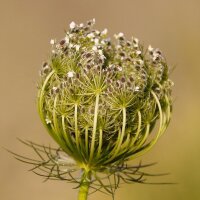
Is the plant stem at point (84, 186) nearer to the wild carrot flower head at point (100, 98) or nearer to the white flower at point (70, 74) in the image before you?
the wild carrot flower head at point (100, 98)

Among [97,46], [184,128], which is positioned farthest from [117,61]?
[184,128]

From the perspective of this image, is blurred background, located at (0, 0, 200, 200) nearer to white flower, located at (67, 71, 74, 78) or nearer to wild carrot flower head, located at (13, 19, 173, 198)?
wild carrot flower head, located at (13, 19, 173, 198)

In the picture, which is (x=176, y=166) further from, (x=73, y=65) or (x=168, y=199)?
(x=73, y=65)

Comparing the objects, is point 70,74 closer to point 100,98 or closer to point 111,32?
point 100,98

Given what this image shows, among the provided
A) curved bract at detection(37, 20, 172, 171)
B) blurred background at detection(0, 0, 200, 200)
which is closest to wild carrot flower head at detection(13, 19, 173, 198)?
Result: curved bract at detection(37, 20, 172, 171)

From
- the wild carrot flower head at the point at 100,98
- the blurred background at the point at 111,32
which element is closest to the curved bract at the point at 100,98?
the wild carrot flower head at the point at 100,98

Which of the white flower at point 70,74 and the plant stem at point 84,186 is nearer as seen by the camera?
the white flower at point 70,74
